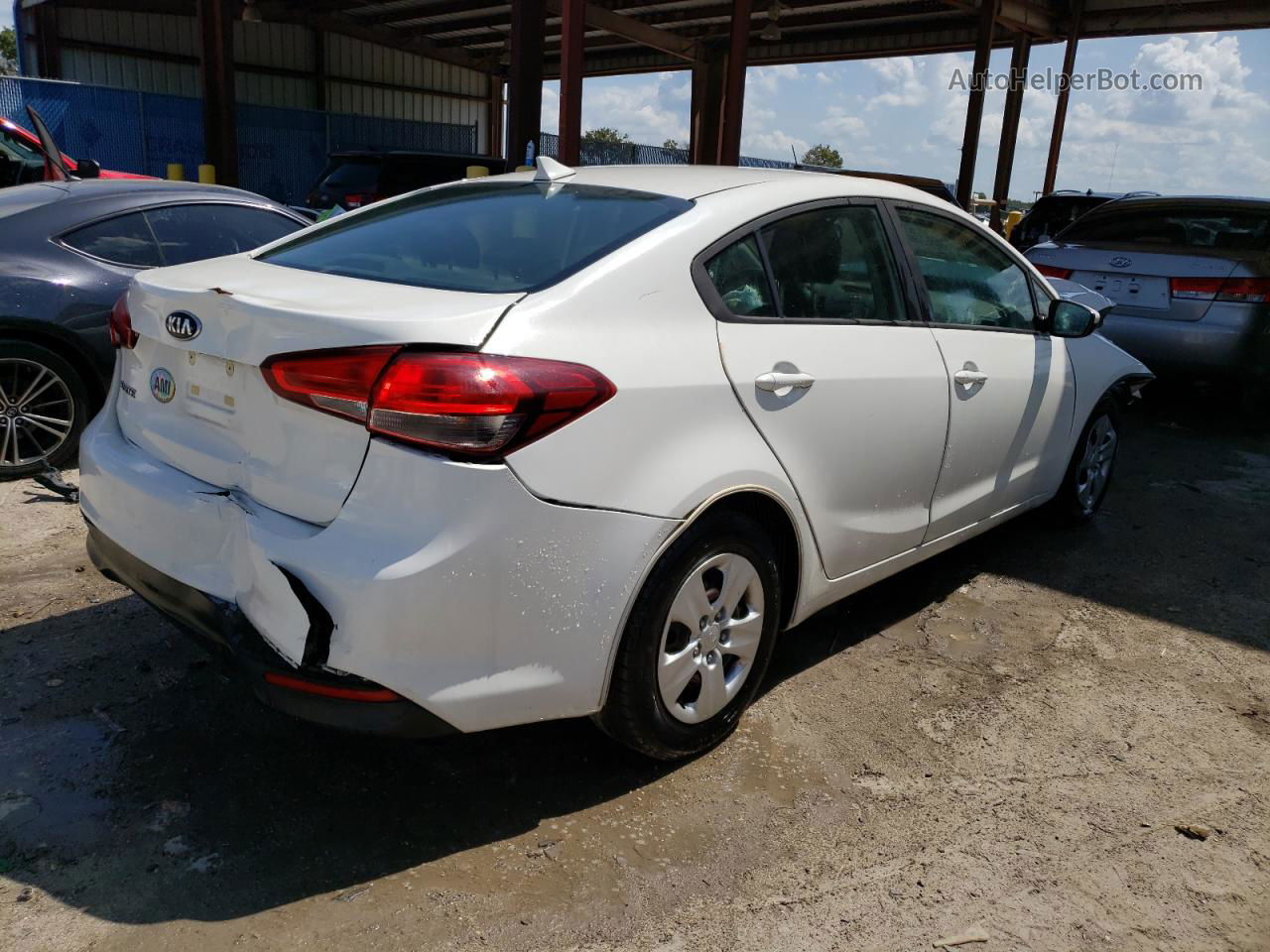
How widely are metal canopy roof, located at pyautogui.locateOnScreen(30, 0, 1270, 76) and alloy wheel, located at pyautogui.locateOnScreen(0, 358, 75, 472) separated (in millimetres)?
14874

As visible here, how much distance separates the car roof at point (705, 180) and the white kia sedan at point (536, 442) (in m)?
0.02

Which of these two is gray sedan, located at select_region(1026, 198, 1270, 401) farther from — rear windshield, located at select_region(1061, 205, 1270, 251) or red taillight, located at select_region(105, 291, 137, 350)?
red taillight, located at select_region(105, 291, 137, 350)

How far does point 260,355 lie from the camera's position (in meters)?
2.32

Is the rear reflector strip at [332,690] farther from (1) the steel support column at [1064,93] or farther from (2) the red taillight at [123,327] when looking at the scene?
(1) the steel support column at [1064,93]

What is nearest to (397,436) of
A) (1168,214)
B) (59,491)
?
(59,491)

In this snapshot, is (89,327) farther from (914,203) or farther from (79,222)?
(914,203)

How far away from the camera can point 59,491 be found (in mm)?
4488

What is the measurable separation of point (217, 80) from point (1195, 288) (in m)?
14.2

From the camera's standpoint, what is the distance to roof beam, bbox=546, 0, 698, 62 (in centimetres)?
1805

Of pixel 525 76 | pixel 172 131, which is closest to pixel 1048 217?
pixel 525 76

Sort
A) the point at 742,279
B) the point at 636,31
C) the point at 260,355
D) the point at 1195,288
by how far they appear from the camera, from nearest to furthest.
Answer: the point at 260,355, the point at 742,279, the point at 1195,288, the point at 636,31

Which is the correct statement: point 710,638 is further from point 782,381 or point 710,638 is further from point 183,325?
point 183,325

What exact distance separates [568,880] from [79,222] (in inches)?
169

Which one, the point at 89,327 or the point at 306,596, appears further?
the point at 89,327
